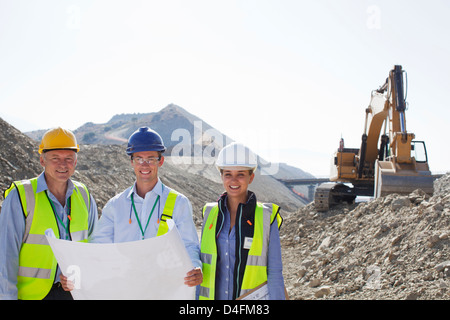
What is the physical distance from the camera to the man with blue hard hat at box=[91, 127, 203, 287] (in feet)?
8.87

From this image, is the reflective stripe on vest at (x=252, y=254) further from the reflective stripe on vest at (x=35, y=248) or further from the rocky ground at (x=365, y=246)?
the rocky ground at (x=365, y=246)

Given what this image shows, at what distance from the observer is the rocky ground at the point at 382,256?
5.59 metres

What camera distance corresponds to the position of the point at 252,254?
2.59 metres

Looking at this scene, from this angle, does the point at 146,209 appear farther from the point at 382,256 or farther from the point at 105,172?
the point at 105,172

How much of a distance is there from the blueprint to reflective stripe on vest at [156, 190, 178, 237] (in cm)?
42

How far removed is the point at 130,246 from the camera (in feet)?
7.10

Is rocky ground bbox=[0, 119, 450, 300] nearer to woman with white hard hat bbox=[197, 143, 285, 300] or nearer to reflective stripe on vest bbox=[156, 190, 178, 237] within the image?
woman with white hard hat bbox=[197, 143, 285, 300]

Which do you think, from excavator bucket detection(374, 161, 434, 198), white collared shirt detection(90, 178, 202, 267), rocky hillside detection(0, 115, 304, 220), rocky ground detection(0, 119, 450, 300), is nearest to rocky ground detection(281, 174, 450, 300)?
rocky ground detection(0, 119, 450, 300)

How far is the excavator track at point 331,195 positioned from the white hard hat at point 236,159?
10580mm

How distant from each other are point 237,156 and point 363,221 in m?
7.17

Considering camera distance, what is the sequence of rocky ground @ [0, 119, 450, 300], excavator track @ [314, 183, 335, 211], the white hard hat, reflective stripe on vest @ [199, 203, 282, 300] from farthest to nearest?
excavator track @ [314, 183, 335, 211] → rocky ground @ [0, 119, 450, 300] → the white hard hat → reflective stripe on vest @ [199, 203, 282, 300]

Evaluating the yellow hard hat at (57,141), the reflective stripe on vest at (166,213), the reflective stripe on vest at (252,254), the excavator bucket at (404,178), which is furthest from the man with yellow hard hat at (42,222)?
the excavator bucket at (404,178)

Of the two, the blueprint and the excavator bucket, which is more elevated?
the excavator bucket
